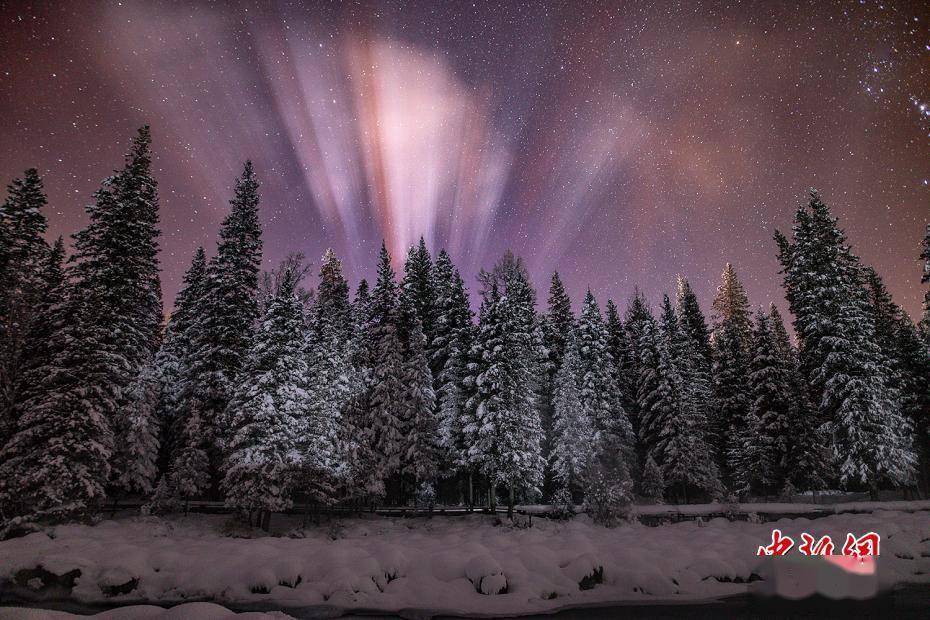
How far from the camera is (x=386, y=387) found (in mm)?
35750

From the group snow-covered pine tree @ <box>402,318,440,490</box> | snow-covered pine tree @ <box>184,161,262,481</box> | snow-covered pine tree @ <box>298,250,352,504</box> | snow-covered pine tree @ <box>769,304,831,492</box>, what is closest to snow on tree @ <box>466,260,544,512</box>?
snow-covered pine tree @ <box>402,318,440,490</box>

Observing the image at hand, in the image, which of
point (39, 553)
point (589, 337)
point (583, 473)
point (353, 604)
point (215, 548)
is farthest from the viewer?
point (589, 337)

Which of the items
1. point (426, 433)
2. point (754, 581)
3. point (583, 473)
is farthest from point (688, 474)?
point (754, 581)

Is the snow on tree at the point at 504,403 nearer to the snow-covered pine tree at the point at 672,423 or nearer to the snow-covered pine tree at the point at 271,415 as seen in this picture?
the snow-covered pine tree at the point at 271,415

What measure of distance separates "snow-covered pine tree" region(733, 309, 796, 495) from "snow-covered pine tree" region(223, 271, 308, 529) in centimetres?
3357

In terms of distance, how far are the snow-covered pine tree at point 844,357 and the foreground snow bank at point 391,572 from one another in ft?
43.4

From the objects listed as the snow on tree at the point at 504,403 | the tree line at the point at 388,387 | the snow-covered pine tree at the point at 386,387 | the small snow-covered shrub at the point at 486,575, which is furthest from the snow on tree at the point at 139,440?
the small snow-covered shrub at the point at 486,575

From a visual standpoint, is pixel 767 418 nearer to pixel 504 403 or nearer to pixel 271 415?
pixel 504 403

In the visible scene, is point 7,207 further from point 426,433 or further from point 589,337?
point 589,337

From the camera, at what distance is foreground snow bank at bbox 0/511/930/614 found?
626 inches

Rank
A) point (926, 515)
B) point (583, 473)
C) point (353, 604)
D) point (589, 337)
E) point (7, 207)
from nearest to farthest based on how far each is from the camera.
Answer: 1. point (353, 604)
2. point (926, 515)
3. point (7, 207)
4. point (583, 473)
5. point (589, 337)

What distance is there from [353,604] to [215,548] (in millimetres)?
7922

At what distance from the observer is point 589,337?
148 feet

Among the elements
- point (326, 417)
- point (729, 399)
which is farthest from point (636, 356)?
point (326, 417)
